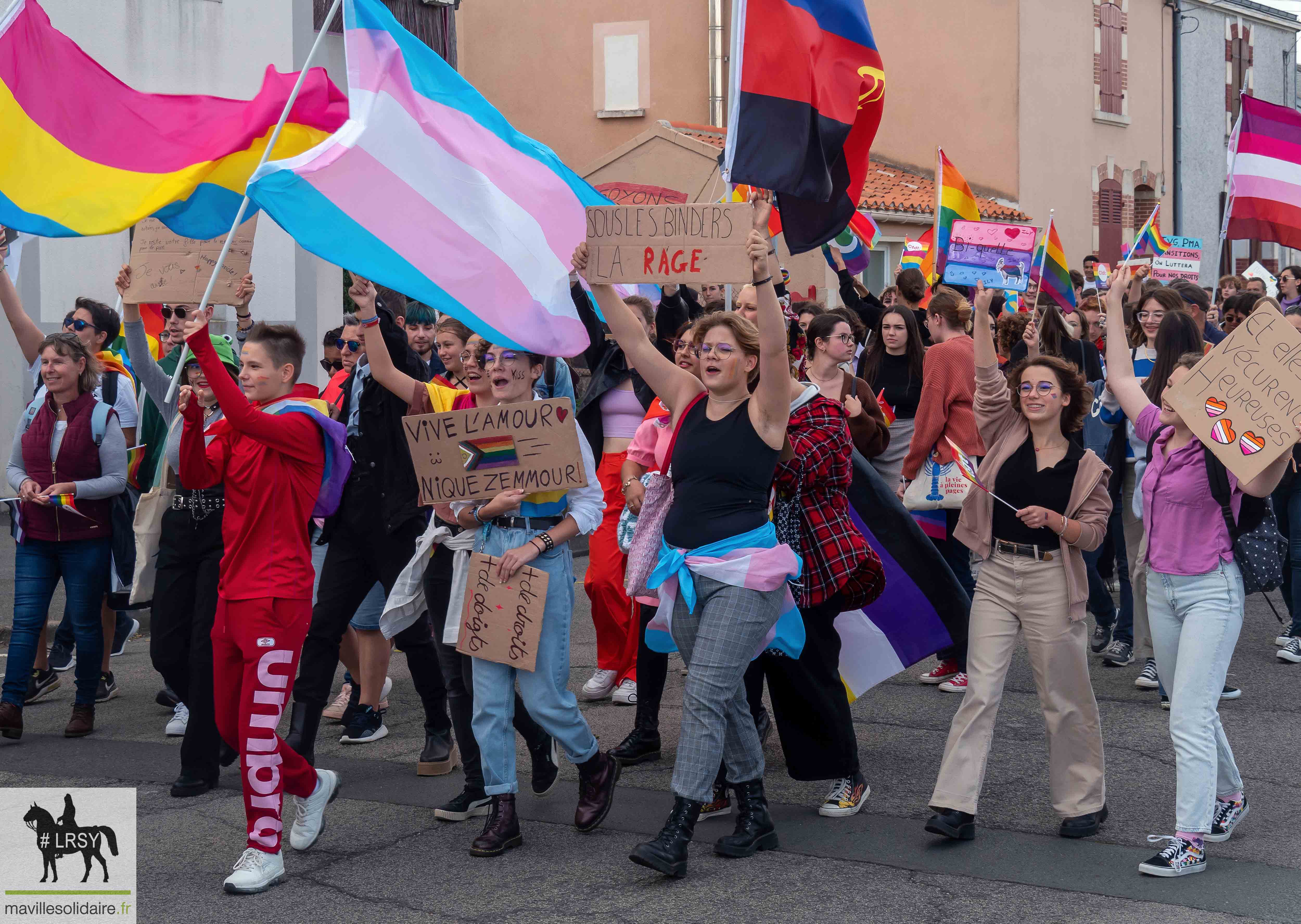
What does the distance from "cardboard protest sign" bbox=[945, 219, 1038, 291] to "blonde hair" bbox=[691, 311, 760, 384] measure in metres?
4.52

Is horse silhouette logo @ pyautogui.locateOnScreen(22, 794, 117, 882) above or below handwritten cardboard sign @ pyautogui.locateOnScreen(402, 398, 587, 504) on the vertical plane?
below

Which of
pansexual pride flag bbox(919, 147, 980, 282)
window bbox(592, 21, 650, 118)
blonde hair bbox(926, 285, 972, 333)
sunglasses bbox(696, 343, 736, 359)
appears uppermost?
window bbox(592, 21, 650, 118)

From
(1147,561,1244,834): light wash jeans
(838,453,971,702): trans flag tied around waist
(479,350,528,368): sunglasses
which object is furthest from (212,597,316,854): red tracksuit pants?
(1147,561,1244,834): light wash jeans

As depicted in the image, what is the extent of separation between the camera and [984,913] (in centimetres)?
446

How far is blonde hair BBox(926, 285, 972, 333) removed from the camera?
7.73m

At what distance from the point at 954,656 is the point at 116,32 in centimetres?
1221

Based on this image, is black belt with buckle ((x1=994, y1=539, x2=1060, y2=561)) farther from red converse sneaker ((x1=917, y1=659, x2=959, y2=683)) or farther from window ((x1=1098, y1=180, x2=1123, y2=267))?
window ((x1=1098, y1=180, x2=1123, y2=267))

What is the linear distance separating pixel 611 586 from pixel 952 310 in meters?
2.37

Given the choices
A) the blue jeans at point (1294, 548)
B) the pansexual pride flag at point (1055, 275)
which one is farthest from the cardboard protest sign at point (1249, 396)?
the pansexual pride flag at point (1055, 275)

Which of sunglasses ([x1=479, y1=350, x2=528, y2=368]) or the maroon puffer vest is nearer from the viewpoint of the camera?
sunglasses ([x1=479, y1=350, x2=528, y2=368])

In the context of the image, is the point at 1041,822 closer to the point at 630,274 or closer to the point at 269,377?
the point at 630,274

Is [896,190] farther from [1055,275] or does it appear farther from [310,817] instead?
[310,817]

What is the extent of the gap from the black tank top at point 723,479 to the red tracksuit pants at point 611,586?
2.12 meters

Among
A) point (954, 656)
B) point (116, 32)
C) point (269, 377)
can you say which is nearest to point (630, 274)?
point (269, 377)
